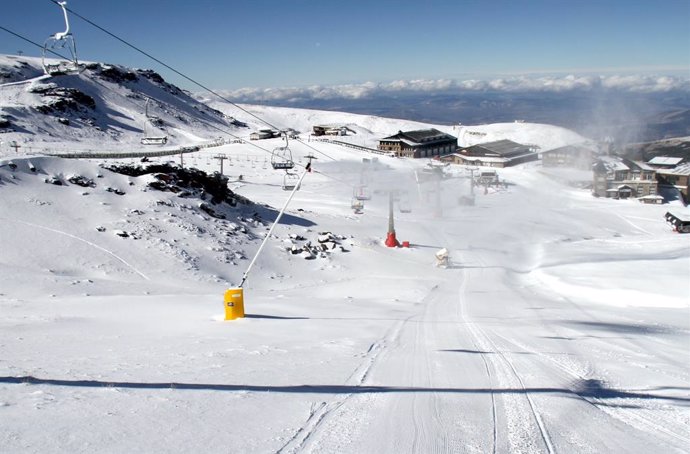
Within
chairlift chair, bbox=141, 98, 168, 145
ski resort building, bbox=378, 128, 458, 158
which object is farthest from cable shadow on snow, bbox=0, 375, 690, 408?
ski resort building, bbox=378, 128, 458, 158

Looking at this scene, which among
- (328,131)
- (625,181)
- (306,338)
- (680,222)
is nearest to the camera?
(306,338)

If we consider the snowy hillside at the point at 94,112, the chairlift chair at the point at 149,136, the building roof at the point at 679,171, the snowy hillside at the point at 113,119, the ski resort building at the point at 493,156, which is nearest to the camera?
the building roof at the point at 679,171

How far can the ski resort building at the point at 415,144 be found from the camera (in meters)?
83.9

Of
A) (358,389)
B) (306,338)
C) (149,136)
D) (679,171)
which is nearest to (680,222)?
(679,171)

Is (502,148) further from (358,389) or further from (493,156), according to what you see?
(358,389)

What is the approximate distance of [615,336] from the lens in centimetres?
1204

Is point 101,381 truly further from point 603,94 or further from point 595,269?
point 603,94

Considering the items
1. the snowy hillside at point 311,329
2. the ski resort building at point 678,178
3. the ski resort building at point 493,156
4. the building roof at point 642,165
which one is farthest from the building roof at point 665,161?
the snowy hillside at point 311,329

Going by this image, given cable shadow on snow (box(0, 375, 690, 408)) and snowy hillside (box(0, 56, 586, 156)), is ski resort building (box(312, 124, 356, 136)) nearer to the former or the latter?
snowy hillside (box(0, 56, 586, 156))

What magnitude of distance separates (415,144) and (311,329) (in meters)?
76.0

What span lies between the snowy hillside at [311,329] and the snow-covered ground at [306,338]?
40mm

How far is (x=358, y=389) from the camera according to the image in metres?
6.58

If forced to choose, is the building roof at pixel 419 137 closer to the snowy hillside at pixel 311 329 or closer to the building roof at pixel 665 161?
the building roof at pixel 665 161

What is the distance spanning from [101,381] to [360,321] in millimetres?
6860
